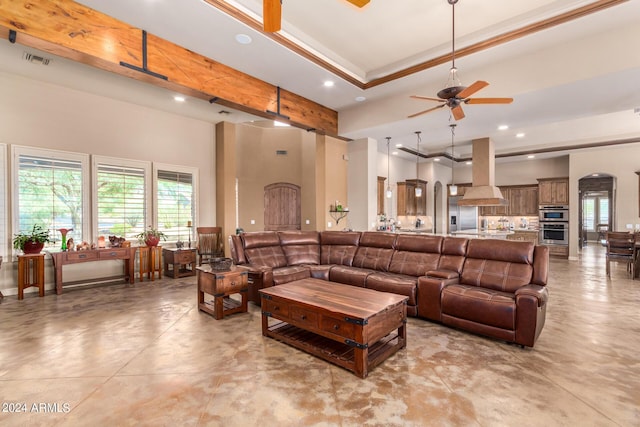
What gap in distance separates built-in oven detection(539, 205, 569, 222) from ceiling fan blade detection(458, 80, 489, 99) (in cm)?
801

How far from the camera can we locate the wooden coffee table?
2.52 m

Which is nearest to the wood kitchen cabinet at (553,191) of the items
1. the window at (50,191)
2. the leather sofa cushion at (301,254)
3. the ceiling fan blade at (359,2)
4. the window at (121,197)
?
the leather sofa cushion at (301,254)

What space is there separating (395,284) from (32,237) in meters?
5.57

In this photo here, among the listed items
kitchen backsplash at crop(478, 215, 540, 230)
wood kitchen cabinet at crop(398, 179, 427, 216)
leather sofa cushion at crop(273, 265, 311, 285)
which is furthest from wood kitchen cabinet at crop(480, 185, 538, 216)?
leather sofa cushion at crop(273, 265, 311, 285)

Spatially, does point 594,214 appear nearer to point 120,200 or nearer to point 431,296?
point 431,296

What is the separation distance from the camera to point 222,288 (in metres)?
3.82

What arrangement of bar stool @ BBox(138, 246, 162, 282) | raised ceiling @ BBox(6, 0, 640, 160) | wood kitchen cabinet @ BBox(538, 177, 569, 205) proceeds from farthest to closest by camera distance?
wood kitchen cabinet @ BBox(538, 177, 569, 205) < bar stool @ BBox(138, 246, 162, 282) < raised ceiling @ BBox(6, 0, 640, 160)

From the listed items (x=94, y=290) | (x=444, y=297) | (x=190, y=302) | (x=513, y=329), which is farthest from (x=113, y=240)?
(x=513, y=329)

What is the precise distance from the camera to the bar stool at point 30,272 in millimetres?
4617

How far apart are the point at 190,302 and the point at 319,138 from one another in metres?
4.23

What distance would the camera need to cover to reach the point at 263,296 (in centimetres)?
325

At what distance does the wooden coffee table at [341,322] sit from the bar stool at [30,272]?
4.07 metres

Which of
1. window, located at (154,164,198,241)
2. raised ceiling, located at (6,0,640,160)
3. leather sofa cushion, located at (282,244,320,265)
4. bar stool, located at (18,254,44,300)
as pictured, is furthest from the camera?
window, located at (154,164,198,241)

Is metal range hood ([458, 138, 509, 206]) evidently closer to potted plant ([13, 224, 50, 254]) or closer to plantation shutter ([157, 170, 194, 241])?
plantation shutter ([157, 170, 194, 241])
